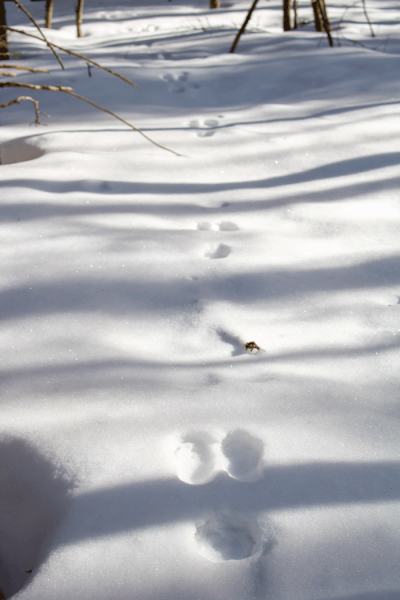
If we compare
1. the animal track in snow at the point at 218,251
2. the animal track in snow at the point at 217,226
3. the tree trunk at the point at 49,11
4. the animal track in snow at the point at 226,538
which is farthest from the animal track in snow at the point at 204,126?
the tree trunk at the point at 49,11

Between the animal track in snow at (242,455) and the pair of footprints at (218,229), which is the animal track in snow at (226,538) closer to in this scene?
the animal track in snow at (242,455)

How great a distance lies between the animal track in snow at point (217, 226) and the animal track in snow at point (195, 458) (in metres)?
0.68

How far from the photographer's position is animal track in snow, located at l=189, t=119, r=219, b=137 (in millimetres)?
1743

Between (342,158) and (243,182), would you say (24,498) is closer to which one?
(243,182)

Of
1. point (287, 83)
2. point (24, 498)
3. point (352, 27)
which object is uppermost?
point (352, 27)

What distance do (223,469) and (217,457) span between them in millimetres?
23

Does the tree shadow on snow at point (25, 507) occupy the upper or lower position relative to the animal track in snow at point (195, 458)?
lower

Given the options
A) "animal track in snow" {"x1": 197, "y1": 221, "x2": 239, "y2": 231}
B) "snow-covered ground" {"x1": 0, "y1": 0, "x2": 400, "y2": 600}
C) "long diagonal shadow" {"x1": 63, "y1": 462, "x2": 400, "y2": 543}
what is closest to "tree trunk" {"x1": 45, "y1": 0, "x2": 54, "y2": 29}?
"snow-covered ground" {"x1": 0, "y1": 0, "x2": 400, "y2": 600}

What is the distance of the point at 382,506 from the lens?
0.59 m

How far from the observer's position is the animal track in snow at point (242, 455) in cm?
63

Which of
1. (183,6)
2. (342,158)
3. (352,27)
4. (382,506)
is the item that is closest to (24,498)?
(382,506)

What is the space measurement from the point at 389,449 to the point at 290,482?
18cm

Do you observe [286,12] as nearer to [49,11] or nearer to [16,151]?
[16,151]

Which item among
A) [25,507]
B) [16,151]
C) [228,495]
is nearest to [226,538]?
[228,495]
